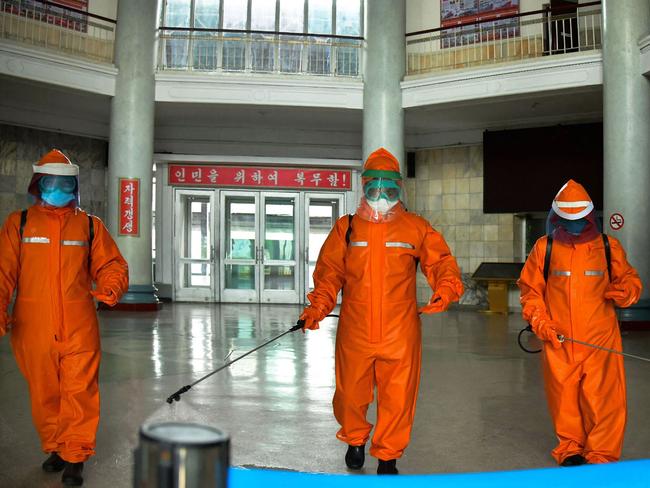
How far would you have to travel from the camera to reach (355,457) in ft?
11.0

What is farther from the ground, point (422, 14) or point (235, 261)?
point (422, 14)

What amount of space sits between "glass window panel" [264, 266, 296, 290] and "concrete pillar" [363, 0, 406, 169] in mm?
4188

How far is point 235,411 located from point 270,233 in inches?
415

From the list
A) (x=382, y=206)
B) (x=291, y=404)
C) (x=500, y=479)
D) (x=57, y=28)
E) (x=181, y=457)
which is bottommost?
(x=291, y=404)

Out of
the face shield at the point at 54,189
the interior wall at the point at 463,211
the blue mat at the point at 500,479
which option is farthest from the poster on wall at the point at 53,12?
the blue mat at the point at 500,479

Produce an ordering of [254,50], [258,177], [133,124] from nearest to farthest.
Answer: [133,124]
[254,50]
[258,177]

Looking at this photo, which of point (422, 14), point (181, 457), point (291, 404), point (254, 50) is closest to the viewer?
point (181, 457)

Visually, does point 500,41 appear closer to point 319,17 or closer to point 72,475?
point 319,17

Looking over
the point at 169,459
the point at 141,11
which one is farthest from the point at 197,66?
the point at 169,459

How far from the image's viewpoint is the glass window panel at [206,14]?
13.9 m

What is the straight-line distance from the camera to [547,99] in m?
11.7

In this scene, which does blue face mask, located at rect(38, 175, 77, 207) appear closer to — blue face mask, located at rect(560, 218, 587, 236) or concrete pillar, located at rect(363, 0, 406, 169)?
blue face mask, located at rect(560, 218, 587, 236)

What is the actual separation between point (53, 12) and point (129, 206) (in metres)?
3.93

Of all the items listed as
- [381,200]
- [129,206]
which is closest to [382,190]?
[381,200]
